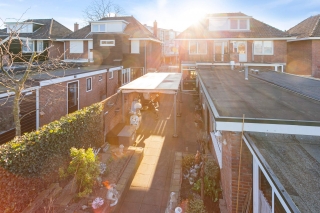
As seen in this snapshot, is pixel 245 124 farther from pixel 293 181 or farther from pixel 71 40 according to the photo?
pixel 71 40

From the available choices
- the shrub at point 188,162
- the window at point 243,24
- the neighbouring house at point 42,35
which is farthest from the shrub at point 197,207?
the neighbouring house at point 42,35

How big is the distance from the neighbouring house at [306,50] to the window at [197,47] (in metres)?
10.5

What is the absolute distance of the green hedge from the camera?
17.6ft

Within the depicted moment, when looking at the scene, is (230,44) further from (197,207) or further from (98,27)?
(197,207)

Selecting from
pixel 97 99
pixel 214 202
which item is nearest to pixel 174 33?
pixel 97 99

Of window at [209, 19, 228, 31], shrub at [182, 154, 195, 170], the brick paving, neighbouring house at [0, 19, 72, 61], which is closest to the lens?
the brick paving

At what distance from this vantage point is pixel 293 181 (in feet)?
9.48

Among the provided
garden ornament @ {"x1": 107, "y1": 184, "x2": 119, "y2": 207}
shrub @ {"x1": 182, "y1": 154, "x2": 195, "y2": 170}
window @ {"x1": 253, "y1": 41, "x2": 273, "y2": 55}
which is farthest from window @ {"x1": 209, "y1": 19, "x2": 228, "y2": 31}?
garden ornament @ {"x1": 107, "y1": 184, "x2": 119, "y2": 207}

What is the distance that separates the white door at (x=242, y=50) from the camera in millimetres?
28125

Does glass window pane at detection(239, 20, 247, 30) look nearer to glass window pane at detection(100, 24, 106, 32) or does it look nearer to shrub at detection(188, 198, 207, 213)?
glass window pane at detection(100, 24, 106, 32)

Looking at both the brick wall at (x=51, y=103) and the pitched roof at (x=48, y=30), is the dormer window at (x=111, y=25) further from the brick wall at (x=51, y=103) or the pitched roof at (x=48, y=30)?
the brick wall at (x=51, y=103)

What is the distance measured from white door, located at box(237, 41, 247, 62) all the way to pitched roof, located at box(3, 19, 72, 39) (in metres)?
25.3

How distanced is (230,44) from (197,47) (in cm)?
406

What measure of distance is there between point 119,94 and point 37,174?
25.0 ft
